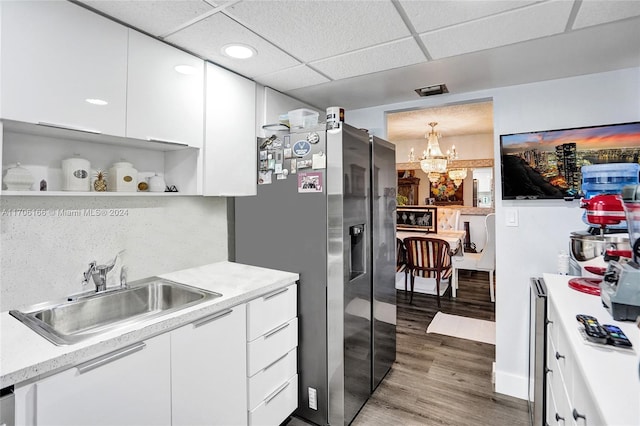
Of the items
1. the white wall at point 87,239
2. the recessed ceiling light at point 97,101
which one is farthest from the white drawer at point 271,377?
the recessed ceiling light at point 97,101

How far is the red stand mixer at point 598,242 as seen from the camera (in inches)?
57.2

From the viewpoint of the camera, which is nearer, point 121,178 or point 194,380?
point 194,380

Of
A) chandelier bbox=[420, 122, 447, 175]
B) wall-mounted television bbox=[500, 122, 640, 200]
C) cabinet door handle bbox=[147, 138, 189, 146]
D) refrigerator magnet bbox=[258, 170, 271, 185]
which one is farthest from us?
chandelier bbox=[420, 122, 447, 175]

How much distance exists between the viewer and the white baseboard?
95.0 inches

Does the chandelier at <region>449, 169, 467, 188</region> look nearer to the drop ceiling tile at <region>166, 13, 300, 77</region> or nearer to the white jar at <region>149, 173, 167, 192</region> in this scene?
the drop ceiling tile at <region>166, 13, 300, 77</region>

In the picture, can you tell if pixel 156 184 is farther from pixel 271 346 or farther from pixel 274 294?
pixel 271 346

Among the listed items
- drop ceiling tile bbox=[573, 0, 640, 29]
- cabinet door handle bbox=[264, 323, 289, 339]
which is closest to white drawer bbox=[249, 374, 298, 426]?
cabinet door handle bbox=[264, 323, 289, 339]

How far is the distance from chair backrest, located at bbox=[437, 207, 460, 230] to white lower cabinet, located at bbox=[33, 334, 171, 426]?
5528 millimetres

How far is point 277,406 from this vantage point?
1932mm

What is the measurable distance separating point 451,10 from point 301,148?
105cm

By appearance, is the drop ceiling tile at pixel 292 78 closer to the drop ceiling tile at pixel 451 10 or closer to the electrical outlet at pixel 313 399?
the drop ceiling tile at pixel 451 10

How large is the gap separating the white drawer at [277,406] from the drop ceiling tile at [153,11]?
1.98 meters

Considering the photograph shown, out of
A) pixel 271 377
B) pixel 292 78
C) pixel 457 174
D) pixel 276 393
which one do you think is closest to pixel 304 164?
pixel 292 78

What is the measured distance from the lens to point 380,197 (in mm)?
2479
